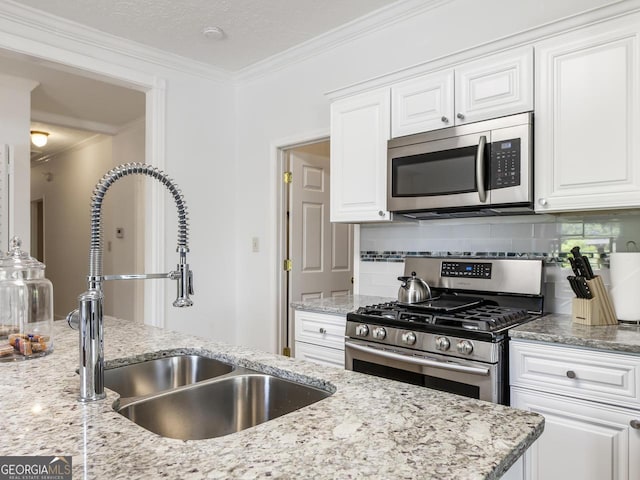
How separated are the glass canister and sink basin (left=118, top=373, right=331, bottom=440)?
20.5 inches

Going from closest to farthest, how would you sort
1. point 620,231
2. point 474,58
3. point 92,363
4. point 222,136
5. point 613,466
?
point 92,363, point 613,466, point 620,231, point 474,58, point 222,136

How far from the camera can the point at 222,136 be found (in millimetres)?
4020

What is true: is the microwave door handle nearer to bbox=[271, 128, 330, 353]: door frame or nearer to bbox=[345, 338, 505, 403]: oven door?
bbox=[345, 338, 505, 403]: oven door

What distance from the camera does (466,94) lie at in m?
2.24

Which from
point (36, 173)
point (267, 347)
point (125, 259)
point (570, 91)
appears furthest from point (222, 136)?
point (36, 173)

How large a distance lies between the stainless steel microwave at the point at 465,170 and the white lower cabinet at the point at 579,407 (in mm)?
708

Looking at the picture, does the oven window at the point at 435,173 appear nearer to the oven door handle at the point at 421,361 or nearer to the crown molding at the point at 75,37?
the oven door handle at the point at 421,361

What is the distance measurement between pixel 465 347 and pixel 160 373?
1167mm

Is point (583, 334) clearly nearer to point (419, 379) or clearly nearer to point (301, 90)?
point (419, 379)

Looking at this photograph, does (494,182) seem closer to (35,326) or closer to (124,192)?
(35,326)

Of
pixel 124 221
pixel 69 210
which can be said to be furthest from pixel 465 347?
pixel 69 210

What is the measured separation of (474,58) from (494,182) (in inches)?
24.4

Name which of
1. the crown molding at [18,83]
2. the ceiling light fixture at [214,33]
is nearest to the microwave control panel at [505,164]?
the ceiling light fixture at [214,33]

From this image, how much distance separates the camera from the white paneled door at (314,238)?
3787mm
